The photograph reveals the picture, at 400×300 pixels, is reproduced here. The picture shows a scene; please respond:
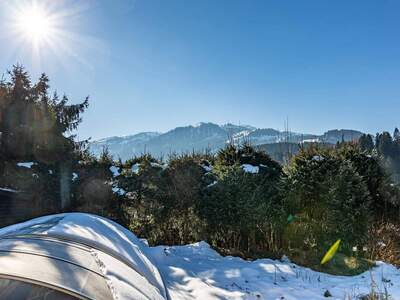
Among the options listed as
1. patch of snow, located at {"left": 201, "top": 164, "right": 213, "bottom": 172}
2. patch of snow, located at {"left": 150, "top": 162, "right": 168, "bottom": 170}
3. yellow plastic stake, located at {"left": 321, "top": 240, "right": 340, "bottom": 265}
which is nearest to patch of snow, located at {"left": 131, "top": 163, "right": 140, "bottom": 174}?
patch of snow, located at {"left": 150, "top": 162, "right": 168, "bottom": 170}

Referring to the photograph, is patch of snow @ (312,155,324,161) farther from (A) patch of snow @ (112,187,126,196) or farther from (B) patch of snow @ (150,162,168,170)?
(A) patch of snow @ (112,187,126,196)

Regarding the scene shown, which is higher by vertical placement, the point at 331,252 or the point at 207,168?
the point at 207,168

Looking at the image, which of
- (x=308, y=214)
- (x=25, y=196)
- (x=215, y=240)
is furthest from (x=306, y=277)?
(x=25, y=196)

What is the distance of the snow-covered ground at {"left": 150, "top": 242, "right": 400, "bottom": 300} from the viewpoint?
15.5 ft

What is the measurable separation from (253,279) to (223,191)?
227 cm

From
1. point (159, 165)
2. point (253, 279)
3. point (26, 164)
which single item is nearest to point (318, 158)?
point (159, 165)

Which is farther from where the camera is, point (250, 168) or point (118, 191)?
point (118, 191)

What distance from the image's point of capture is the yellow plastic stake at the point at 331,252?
20.8ft

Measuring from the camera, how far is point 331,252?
6.66m

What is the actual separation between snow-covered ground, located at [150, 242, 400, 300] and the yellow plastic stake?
619 mm

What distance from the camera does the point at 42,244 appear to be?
296 cm

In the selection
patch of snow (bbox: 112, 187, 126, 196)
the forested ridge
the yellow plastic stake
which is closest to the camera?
the yellow plastic stake

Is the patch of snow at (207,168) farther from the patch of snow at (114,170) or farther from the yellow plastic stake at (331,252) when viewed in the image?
the yellow plastic stake at (331,252)

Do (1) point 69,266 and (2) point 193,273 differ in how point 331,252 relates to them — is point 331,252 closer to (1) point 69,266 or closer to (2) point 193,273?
(2) point 193,273
